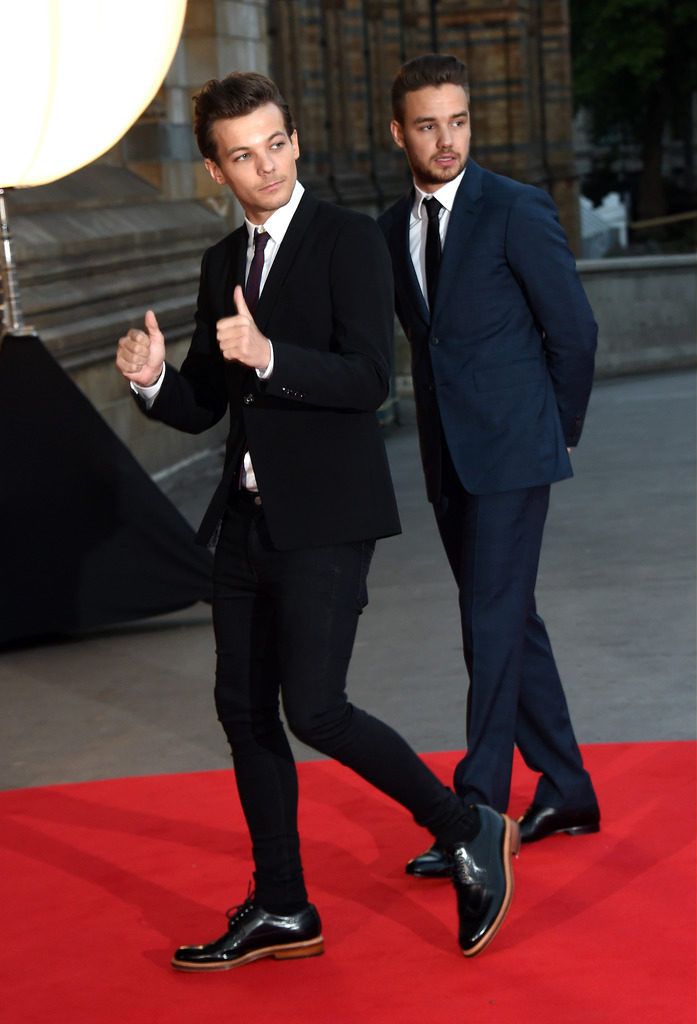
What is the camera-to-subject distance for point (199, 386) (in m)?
3.83

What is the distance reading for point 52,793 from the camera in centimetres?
515

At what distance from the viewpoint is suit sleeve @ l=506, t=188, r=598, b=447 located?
4055mm

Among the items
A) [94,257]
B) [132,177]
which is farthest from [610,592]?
[132,177]

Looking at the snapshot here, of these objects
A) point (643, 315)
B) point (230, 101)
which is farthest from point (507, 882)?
point (643, 315)

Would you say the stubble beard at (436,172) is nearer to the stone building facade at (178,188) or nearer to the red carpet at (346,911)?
the red carpet at (346,911)

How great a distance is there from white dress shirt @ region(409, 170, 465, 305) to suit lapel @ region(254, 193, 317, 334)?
25.7 inches

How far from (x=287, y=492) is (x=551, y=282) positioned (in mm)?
915

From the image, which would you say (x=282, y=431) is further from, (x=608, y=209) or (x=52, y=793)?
(x=608, y=209)

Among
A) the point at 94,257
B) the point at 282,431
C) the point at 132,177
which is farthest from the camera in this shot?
the point at 132,177

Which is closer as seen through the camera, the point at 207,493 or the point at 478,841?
the point at 478,841

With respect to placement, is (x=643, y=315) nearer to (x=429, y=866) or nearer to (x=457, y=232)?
(x=457, y=232)

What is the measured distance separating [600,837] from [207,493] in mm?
6711

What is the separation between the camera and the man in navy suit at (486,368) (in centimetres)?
405

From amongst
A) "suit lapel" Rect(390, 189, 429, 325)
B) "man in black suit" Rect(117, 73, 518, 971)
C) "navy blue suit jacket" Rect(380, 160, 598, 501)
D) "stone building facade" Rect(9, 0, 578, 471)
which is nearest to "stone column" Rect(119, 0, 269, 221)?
"stone building facade" Rect(9, 0, 578, 471)
